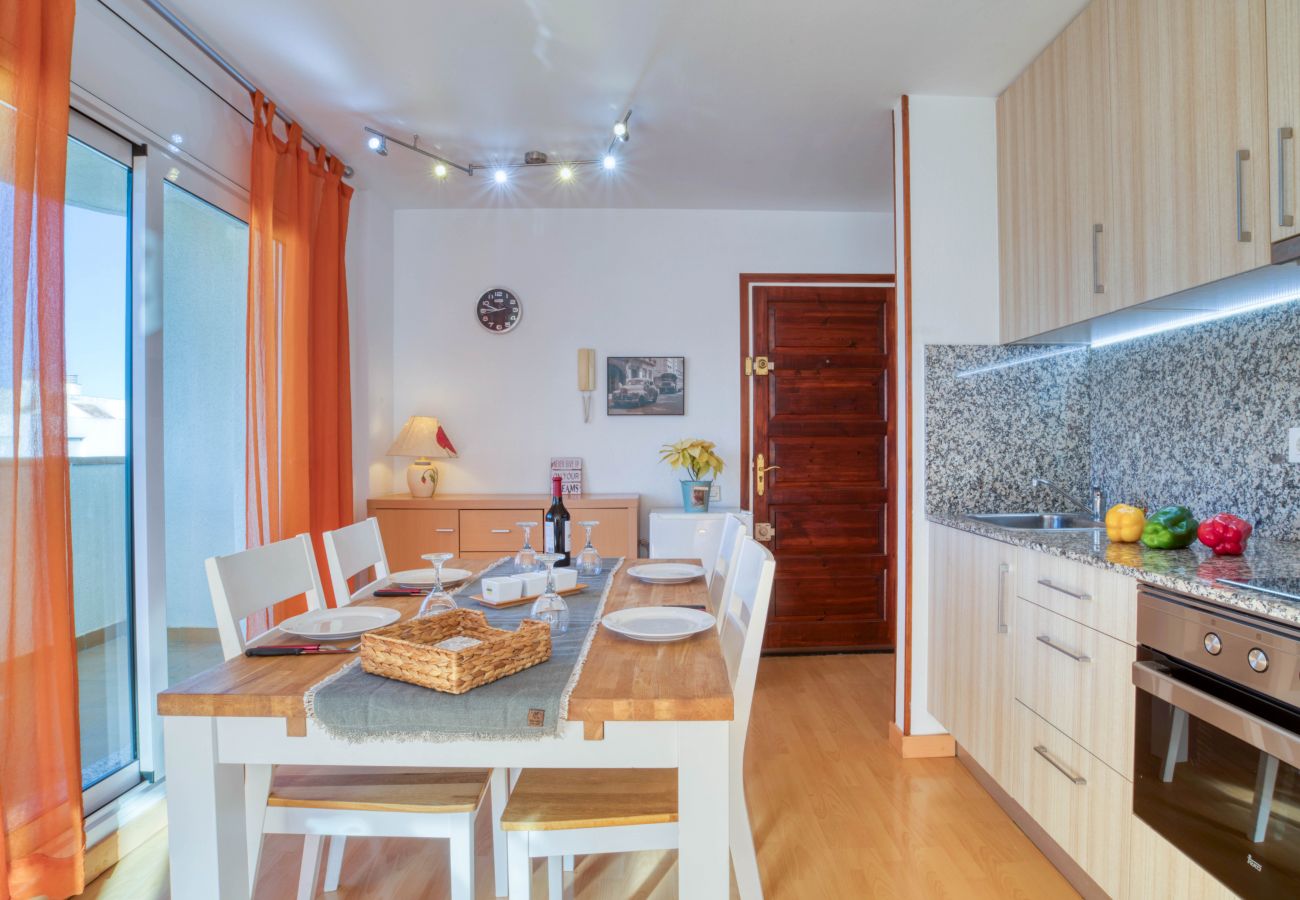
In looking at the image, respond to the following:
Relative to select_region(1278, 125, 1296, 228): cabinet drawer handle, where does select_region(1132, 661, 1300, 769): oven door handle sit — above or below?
below

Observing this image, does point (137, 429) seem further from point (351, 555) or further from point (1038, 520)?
point (1038, 520)

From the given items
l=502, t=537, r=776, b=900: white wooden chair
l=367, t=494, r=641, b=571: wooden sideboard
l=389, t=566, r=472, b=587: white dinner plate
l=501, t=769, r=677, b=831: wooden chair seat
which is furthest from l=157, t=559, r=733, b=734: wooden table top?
l=367, t=494, r=641, b=571: wooden sideboard

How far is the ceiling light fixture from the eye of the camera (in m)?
2.97

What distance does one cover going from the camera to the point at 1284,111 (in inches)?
58.9

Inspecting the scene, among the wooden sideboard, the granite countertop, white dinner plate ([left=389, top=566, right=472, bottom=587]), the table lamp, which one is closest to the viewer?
the granite countertop

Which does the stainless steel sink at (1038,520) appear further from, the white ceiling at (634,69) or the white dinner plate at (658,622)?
the white ceiling at (634,69)

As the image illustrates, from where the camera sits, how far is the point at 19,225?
168 cm

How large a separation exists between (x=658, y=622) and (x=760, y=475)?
2677mm

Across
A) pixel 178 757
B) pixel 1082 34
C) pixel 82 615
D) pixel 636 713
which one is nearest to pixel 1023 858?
pixel 636 713

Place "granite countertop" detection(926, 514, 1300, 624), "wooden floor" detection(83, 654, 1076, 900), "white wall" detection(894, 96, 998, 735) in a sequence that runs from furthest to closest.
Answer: "white wall" detection(894, 96, 998, 735) → "wooden floor" detection(83, 654, 1076, 900) → "granite countertop" detection(926, 514, 1300, 624)

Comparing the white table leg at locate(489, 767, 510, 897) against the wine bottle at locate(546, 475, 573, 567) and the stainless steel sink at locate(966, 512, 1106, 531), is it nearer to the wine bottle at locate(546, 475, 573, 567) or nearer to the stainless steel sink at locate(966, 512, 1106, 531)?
the wine bottle at locate(546, 475, 573, 567)

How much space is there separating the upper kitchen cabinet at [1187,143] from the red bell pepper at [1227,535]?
1.88ft

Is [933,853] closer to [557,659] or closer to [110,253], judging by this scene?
[557,659]

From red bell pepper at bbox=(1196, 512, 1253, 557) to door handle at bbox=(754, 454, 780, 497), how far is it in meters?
2.47
